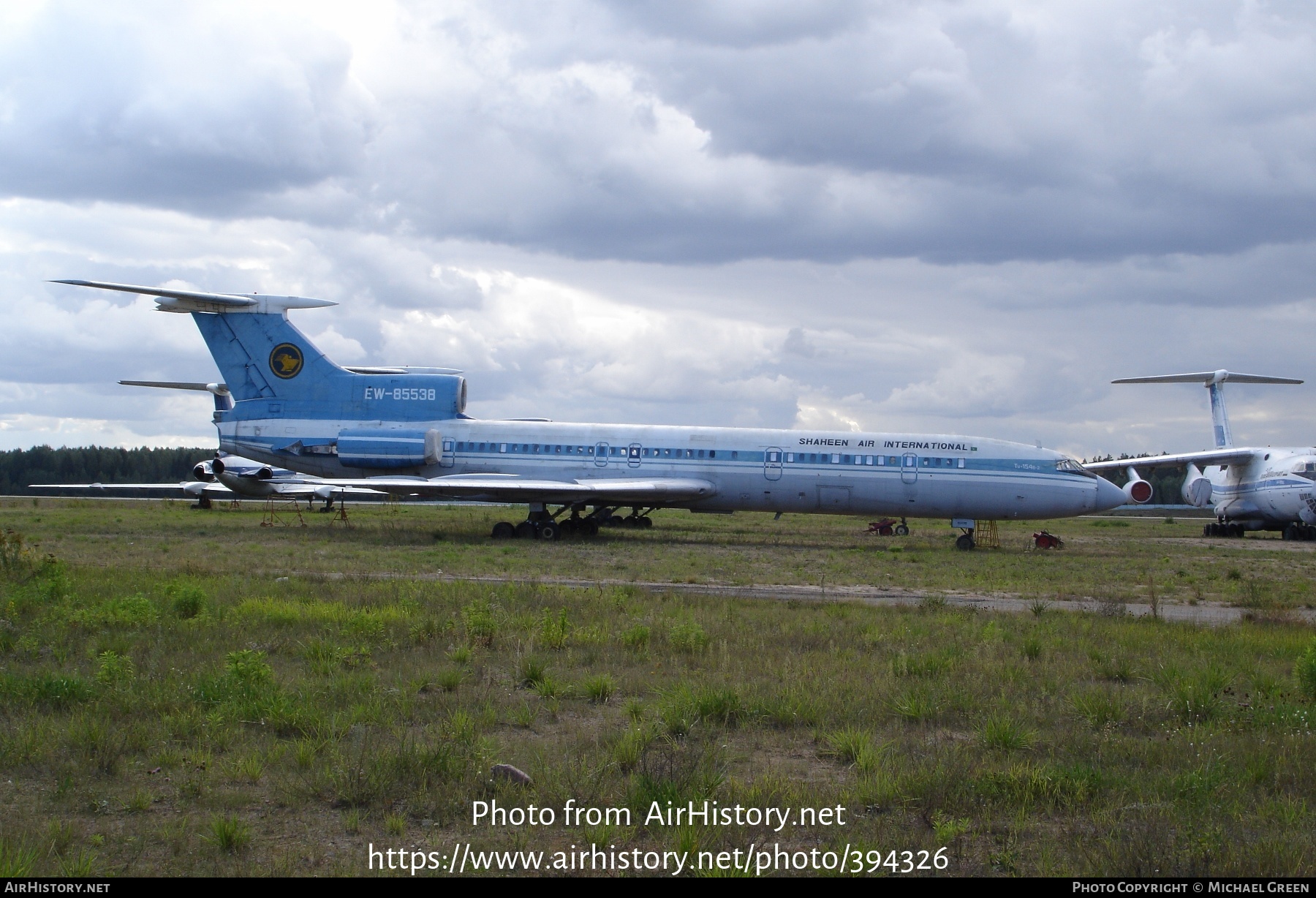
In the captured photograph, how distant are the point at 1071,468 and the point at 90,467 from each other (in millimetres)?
114744

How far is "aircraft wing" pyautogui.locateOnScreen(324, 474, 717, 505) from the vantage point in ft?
94.7

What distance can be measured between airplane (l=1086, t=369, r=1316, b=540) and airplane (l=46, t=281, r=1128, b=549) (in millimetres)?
8971

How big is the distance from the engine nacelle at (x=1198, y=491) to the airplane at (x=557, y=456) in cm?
2102

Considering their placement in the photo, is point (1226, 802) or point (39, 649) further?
point (39, 649)

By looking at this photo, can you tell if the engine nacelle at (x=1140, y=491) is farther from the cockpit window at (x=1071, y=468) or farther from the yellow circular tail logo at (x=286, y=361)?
the yellow circular tail logo at (x=286, y=361)

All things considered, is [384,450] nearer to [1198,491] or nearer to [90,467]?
[1198,491]

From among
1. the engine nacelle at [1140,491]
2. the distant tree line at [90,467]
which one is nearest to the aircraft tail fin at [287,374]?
the engine nacelle at [1140,491]

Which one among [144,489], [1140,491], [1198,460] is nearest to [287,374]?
[1140,491]

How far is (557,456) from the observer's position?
31.2m

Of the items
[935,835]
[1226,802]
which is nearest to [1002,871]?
[935,835]

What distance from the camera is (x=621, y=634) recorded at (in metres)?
11.9

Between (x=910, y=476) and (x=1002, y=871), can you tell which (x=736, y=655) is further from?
(x=910, y=476)

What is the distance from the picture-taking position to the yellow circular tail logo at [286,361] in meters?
31.7
